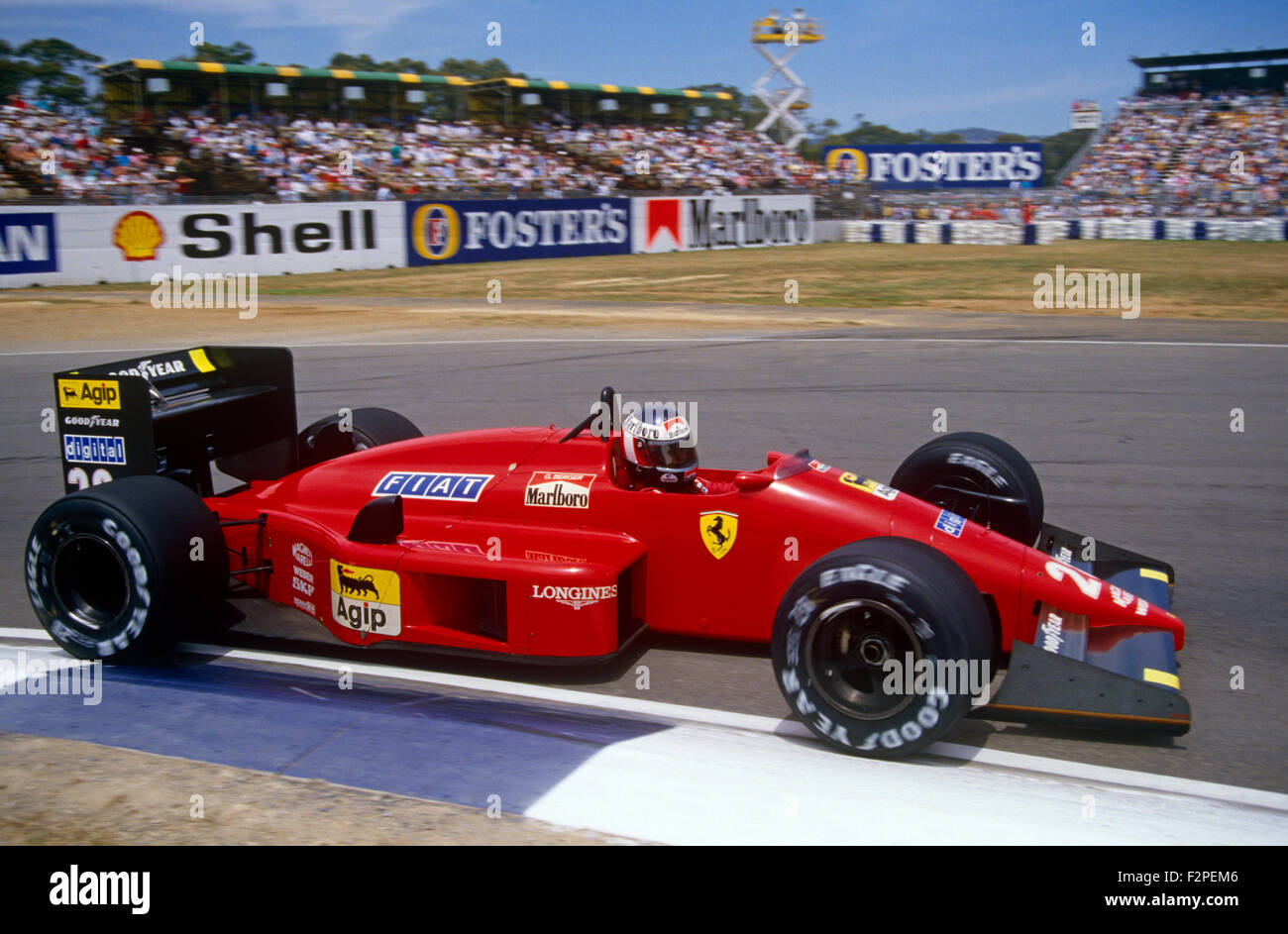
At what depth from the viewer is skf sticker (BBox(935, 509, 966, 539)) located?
4.68 meters

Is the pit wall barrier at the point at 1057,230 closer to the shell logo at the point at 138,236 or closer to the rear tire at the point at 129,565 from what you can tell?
the shell logo at the point at 138,236

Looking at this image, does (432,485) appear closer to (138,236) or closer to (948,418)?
(948,418)

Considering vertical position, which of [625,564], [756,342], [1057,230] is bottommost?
[625,564]

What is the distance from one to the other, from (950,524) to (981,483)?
3.99ft

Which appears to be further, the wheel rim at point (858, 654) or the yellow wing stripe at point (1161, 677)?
the yellow wing stripe at point (1161, 677)

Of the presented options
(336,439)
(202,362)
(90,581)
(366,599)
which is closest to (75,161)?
(202,362)

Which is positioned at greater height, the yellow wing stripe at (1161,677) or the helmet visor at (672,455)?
the helmet visor at (672,455)

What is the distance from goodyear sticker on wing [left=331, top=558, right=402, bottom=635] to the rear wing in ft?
4.52

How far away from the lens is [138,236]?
83.9ft

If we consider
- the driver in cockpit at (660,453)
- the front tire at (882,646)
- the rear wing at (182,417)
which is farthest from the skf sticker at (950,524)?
the rear wing at (182,417)

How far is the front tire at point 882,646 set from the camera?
393 cm

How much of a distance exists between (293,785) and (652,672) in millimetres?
1752

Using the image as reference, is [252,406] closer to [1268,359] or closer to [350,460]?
[350,460]

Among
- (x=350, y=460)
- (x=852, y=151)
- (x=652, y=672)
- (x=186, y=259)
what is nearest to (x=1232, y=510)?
(x=652, y=672)
